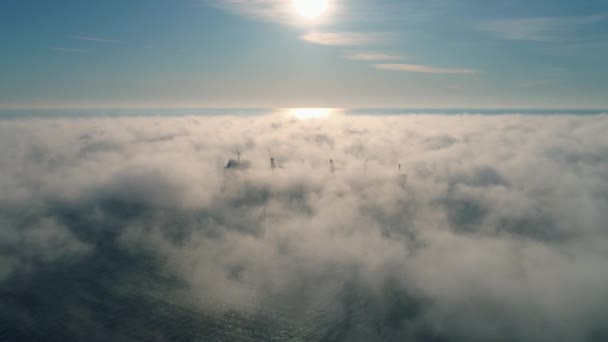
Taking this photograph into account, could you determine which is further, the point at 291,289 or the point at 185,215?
the point at 185,215

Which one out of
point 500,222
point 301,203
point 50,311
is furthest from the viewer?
point 301,203

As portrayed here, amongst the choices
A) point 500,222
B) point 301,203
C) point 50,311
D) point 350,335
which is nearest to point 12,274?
point 50,311

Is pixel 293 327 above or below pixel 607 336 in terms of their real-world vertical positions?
below

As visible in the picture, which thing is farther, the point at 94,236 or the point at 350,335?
the point at 94,236

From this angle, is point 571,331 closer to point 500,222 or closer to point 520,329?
point 520,329

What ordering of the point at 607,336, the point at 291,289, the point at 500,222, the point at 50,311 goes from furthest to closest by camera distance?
the point at 500,222 < the point at 291,289 < the point at 50,311 < the point at 607,336

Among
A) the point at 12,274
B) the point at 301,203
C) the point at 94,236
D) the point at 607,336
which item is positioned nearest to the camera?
the point at 607,336

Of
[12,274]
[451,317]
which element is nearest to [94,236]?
[12,274]

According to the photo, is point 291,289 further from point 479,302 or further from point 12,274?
point 12,274

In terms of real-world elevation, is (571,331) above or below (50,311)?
above
